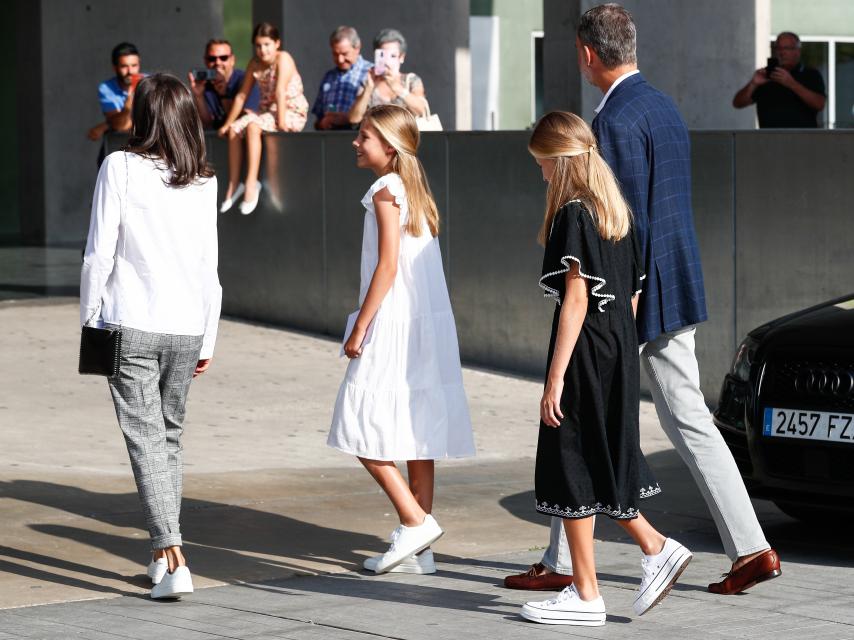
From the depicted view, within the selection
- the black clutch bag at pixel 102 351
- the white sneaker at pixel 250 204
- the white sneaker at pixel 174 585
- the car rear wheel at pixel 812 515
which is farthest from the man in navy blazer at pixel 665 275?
the white sneaker at pixel 250 204

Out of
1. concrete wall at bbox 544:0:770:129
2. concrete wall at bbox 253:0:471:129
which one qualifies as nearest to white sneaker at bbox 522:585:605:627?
concrete wall at bbox 544:0:770:129

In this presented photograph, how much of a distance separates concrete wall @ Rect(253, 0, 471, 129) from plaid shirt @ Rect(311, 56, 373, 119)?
3814 millimetres

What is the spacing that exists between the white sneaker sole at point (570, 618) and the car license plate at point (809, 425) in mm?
1357

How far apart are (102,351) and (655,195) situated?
196 centimetres

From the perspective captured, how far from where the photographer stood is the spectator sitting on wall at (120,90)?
589 inches

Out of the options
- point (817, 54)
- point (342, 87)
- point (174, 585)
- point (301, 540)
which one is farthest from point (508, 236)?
point (817, 54)

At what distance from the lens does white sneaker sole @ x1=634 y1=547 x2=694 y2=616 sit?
221 inches

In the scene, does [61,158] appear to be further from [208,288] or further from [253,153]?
[208,288]

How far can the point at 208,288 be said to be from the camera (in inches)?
243

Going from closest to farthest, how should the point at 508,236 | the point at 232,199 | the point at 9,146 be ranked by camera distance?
the point at 508,236 < the point at 232,199 < the point at 9,146

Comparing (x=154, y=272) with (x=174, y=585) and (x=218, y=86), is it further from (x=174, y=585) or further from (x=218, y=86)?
(x=218, y=86)

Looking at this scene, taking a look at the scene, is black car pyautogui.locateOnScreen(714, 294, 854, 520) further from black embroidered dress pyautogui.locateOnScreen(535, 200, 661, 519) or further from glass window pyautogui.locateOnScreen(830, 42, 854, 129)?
glass window pyautogui.locateOnScreen(830, 42, 854, 129)

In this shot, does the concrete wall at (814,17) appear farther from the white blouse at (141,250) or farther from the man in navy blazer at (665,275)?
the white blouse at (141,250)

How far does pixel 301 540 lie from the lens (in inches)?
278
